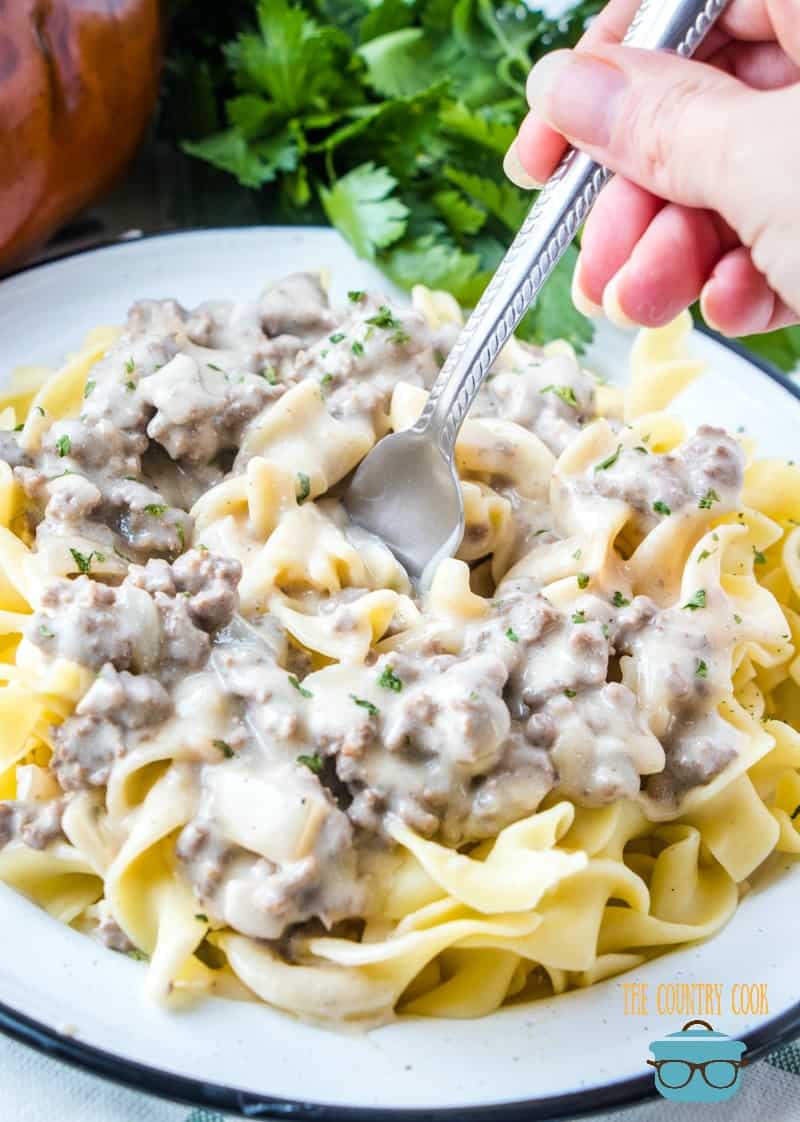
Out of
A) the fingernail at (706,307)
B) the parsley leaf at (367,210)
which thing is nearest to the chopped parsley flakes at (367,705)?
the fingernail at (706,307)

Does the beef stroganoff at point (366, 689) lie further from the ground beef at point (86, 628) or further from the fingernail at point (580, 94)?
the fingernail at point (580, 94)

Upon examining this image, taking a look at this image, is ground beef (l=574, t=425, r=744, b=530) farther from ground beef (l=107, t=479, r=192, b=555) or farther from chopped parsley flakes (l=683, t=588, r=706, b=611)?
ground beef (l=107, t=479, r=192, b=555)

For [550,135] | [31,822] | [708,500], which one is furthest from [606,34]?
[31,822]

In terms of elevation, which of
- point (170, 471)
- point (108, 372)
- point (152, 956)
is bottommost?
point (152, 956)

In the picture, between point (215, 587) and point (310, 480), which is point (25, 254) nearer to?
point (310, 480)

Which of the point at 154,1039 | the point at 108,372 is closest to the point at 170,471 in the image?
the point at 108,372

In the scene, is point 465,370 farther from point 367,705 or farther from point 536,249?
point 367,705
